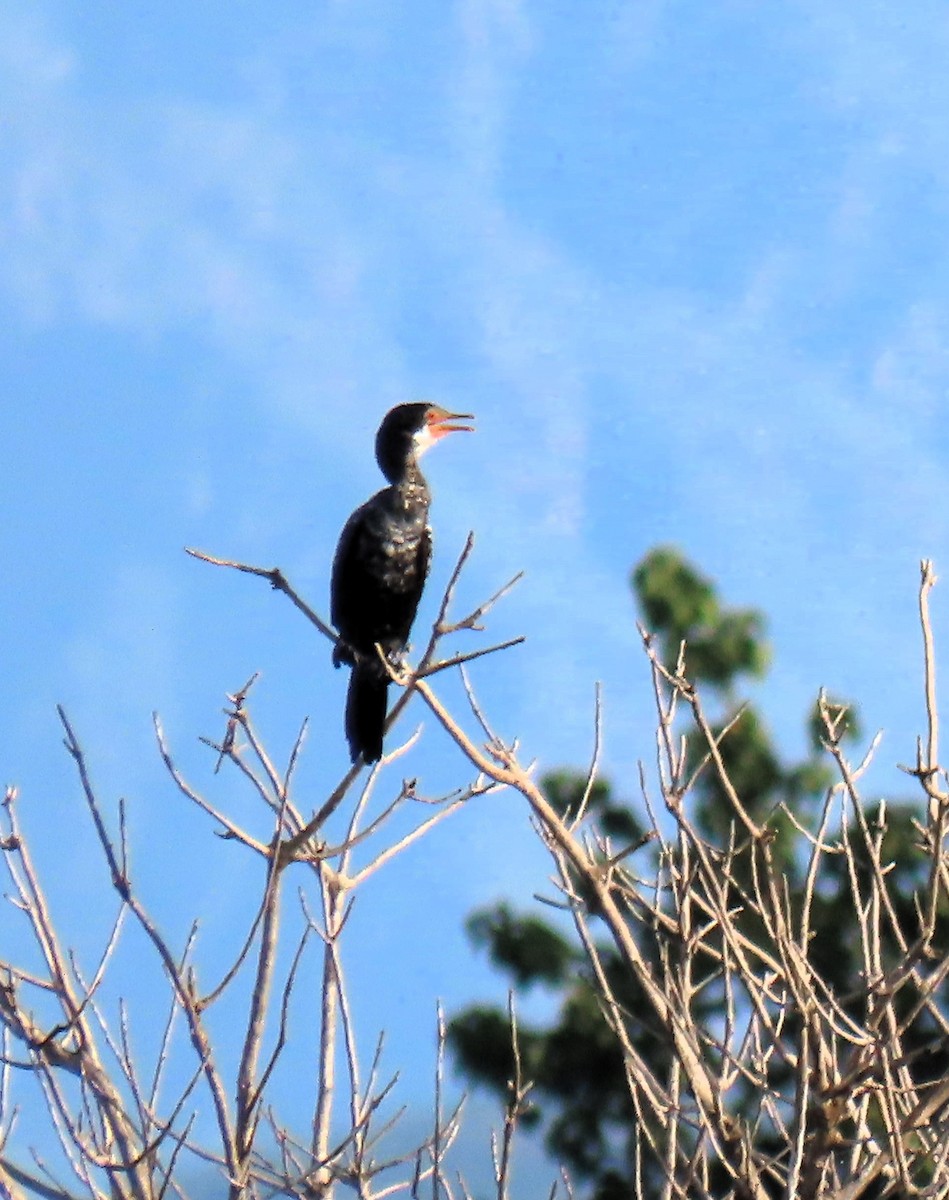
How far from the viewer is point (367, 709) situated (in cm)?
482

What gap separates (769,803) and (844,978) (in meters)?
1.29

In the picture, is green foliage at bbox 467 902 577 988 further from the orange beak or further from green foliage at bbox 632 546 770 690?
the orange beak

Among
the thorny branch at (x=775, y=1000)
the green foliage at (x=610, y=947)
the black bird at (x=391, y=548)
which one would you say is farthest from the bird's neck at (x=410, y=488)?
the green foliage at (x=610, y=947)

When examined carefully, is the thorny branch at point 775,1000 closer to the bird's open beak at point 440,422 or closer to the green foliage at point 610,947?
the bird's open beak at point 440,422

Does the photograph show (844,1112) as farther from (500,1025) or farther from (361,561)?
(500,1025)

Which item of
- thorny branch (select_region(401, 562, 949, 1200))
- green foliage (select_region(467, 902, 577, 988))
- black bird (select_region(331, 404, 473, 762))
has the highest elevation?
green foliage (select_region(467, 902, 577, 988))

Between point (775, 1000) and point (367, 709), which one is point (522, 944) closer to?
point (367, 709)

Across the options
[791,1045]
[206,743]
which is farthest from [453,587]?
[791,1045]

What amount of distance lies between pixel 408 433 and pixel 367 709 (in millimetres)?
1154

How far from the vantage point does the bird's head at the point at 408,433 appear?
18.2 feet

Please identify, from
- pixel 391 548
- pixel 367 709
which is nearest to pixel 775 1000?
pixel 367 709

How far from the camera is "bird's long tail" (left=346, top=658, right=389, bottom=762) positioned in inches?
180

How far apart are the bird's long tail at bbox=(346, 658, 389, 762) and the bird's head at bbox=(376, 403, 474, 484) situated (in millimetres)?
770

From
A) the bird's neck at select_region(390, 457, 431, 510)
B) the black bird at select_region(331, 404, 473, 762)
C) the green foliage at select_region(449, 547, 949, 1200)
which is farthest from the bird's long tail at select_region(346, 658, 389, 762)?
the green foliage at select_region(449, 547, 949, 1200)
